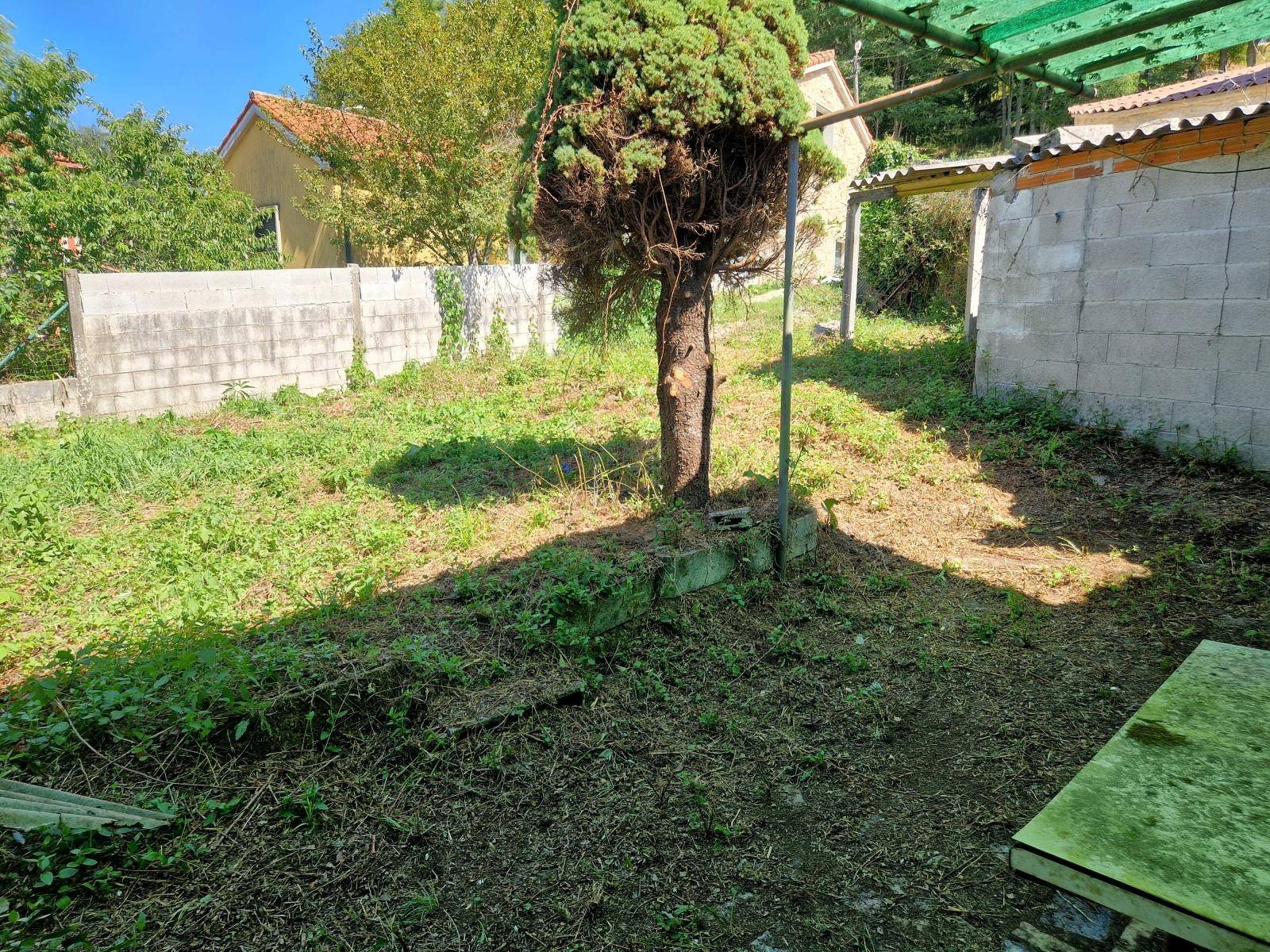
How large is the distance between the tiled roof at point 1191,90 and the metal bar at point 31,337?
14758mm

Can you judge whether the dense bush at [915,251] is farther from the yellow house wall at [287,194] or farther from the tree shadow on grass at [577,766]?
the tree shadow on grass at [577,766]

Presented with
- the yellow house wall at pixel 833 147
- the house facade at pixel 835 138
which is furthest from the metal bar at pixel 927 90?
the yellow house wall at pixel 833 147

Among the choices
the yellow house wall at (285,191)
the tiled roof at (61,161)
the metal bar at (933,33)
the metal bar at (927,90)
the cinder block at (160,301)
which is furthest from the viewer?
the yellow house wall at (285,191)

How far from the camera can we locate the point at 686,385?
4965mm

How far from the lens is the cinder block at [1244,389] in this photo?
19.1 ft

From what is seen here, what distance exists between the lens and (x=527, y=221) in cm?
452

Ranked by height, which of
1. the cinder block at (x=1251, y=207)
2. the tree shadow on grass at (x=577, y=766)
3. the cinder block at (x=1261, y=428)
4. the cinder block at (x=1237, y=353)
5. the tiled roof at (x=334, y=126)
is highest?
the tiled roof at (x=334, y=126)

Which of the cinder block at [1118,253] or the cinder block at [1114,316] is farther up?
the cinder block at [1118,253]

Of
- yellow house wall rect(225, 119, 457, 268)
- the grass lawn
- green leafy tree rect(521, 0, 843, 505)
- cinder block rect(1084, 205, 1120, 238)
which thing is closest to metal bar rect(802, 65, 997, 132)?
green leafy tree rect(521, 0, 843, 505)

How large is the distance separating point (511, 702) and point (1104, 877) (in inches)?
87.6

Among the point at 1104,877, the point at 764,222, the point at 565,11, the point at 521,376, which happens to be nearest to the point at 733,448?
the point at 764,222

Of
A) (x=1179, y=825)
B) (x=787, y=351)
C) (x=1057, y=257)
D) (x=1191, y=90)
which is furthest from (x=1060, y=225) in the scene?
(x=1191, y=90)

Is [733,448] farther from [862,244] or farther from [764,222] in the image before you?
[862,244]

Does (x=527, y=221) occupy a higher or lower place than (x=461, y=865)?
higher
